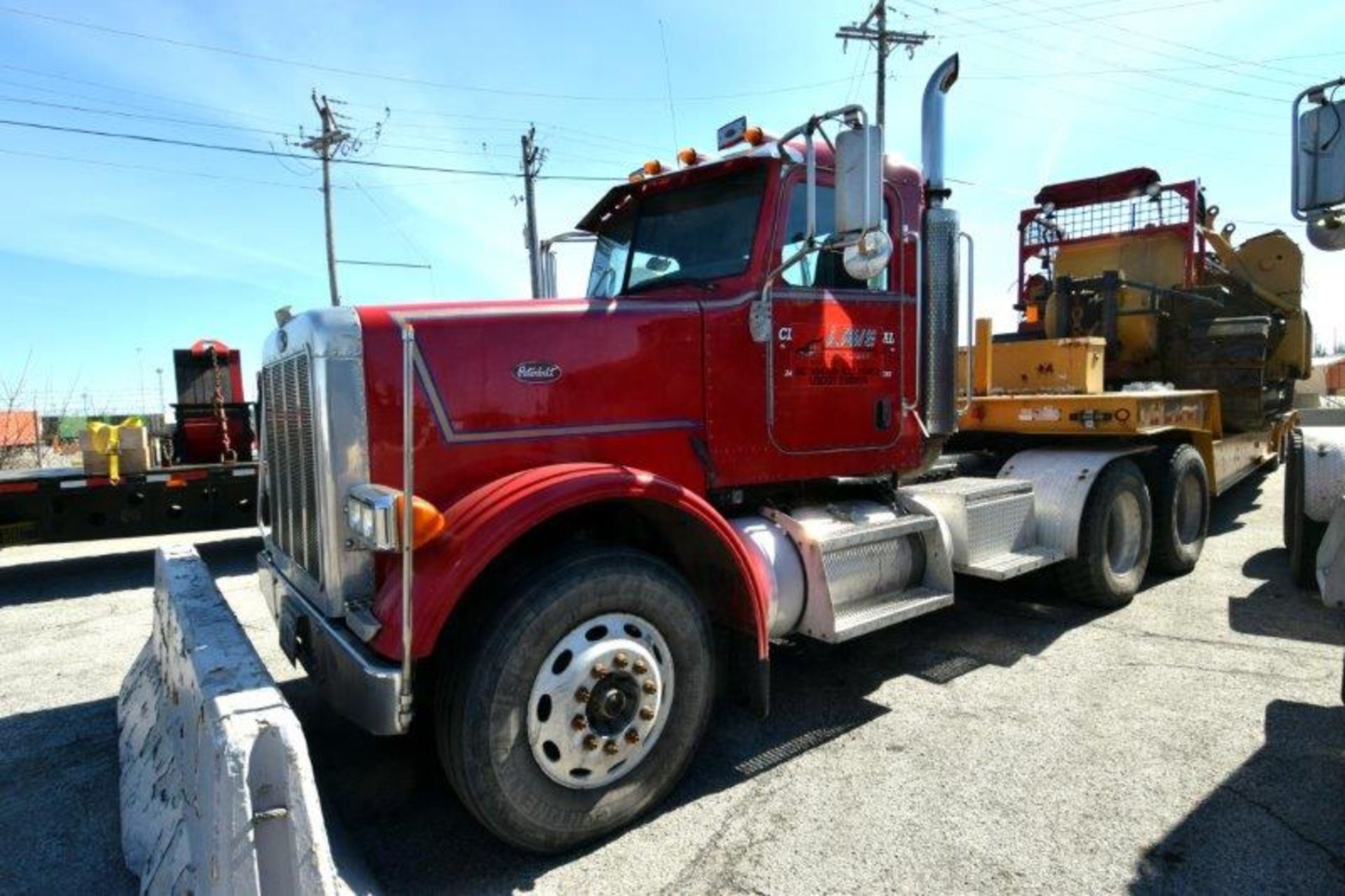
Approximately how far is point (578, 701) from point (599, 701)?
0.28 ft

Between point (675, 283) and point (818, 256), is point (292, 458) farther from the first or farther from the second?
point (818, 256)

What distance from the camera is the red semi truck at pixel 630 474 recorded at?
261 centimetres

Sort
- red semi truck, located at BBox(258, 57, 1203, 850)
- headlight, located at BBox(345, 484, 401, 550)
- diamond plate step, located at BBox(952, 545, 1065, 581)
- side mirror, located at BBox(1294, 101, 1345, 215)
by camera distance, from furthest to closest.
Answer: diamond plate step, located at BBox(952, 545, 1065, 581) → side mirror, located at BBox(1294, 101, 1345, 215) → red semi truck, located at BBox(258, 57, 1203, 850) → headlight, located at BBox(345, 484, 401, 550)

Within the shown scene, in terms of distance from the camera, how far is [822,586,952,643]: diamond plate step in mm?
3639

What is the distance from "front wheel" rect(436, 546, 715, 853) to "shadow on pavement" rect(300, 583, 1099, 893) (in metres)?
0.22

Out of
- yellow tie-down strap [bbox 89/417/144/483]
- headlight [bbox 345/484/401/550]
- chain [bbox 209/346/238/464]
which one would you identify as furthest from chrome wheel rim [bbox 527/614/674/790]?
chain [bbox 209/346/238/464]

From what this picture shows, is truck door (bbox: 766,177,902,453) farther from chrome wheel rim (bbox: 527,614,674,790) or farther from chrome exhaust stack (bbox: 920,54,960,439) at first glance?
chrome wheel rim (bbox: 527,614,674,790)

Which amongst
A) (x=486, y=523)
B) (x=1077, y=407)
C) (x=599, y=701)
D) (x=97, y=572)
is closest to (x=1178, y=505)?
(x=1077, y=407)

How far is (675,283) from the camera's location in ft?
12.5

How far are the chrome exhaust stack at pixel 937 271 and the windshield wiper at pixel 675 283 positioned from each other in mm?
1413

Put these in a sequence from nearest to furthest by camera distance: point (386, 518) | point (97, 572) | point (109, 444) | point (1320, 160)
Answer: point (386, 518) → point (1320, 160) → point (109, 444) → point (97, 572)

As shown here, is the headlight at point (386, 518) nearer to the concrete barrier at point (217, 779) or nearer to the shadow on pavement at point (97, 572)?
the concrete barrier at point (217, 779)

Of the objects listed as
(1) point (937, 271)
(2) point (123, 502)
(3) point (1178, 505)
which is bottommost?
(3) point (1178, 505)

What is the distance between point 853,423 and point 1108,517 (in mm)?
2491
